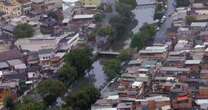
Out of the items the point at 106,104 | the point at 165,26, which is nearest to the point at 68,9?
the point at 165,26

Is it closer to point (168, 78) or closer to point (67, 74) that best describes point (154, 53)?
point (168, 78)

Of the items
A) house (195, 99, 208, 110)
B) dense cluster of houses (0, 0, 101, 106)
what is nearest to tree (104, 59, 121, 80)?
dense cluster of houses (0, 0, 101, 106)

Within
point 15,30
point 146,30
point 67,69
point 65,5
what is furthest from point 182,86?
point 65,5

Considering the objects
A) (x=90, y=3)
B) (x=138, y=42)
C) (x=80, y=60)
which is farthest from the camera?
(x=90, y=3)

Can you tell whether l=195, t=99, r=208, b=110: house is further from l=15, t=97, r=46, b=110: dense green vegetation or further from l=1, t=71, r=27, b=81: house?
l=1, t=71, r=27, b=81: house

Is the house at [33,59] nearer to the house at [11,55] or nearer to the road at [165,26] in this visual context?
the house at [11,55]

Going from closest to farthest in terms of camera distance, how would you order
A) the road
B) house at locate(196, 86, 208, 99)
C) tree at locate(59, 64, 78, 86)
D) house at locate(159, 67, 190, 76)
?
house at locate(196, 86, 208, 99)
house at locate(159, 67, 190, 76)
tree at locate(59, 64, 78, 86)
the road

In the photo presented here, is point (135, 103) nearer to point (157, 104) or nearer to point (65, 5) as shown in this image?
point (157, 104)

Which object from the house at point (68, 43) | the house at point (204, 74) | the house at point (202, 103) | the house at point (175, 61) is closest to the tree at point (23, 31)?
the house at point (68, 43)
